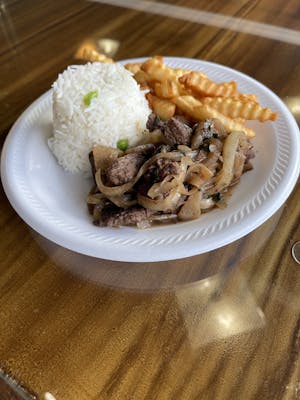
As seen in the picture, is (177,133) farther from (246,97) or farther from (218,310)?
(218,310)

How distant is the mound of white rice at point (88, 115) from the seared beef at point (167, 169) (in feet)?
1.55

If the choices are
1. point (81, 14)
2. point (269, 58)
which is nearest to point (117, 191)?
point (269, 58)

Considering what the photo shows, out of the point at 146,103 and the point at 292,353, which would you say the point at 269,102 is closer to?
the point at 146,103

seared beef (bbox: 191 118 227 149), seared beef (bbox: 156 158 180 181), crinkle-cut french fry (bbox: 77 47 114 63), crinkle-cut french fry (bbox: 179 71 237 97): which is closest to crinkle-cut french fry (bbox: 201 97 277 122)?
crinkle-cut french fry (bbox: 179 71 237 97)

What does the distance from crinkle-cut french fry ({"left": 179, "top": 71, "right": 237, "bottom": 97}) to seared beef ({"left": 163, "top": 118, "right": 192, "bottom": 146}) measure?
312 millimetres

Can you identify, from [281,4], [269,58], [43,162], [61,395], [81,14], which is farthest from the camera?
[81,14]

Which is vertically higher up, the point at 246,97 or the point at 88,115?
the point at 88,115

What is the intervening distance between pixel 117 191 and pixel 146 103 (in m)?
0.72

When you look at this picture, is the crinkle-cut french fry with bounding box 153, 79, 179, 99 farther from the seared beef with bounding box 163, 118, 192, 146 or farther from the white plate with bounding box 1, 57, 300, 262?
the white plate with bounding box 1, 57, 300, 262

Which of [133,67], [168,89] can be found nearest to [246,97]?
[168,89]

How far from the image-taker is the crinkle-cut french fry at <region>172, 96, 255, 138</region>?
74.4 inches

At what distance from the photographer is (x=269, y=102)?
205cm

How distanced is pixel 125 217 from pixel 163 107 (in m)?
0.74

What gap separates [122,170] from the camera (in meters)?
1.68
